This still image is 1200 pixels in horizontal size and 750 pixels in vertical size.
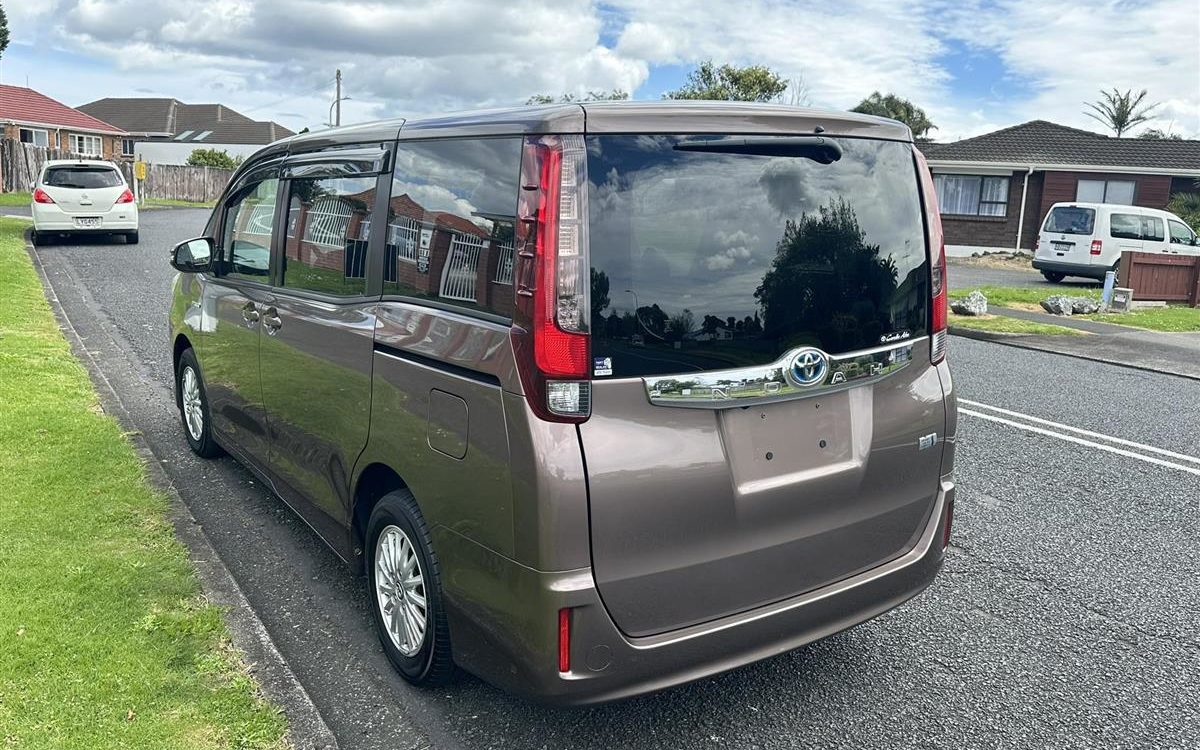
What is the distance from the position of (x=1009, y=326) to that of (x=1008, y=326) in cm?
1

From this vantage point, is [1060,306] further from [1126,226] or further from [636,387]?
[636,387]

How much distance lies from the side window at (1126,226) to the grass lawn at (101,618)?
74.5ft

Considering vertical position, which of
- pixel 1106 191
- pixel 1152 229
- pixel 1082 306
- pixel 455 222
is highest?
pixel 1106 191

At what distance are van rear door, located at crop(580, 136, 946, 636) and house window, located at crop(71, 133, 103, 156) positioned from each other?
184 ft

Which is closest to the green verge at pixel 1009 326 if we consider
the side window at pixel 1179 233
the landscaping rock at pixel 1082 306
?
the landscaping rock at pixel 1082 306

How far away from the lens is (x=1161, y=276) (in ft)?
58.9

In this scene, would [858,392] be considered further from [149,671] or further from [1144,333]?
[1144,333]

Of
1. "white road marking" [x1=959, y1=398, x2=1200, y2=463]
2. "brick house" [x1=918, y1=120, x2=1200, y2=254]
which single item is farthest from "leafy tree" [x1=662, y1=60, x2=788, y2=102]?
"white road marking" [x1=959, y1=398, x2=1200, y2=463]

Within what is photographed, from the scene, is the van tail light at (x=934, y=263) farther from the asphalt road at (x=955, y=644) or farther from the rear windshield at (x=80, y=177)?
the rear windshield at (x=80, y=177)

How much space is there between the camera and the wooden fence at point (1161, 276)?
17469 millimetres

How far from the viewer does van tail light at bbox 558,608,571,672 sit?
2531 mm

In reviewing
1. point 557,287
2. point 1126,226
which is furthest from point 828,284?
point 1126,226

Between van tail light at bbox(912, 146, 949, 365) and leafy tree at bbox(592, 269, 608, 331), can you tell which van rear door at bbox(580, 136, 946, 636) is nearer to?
leafy tree at bbox(592, 269, 608, 331)

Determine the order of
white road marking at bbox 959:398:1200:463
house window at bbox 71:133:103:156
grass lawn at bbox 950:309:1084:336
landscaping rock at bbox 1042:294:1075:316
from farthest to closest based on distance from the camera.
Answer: house window at bbox 71:133:103:156 → landscaping rock at bbox 1042:294:1075:316 → grass lawn at bbox 950:309:1084:336 → white road marking at bbox 959:398:1200:463
